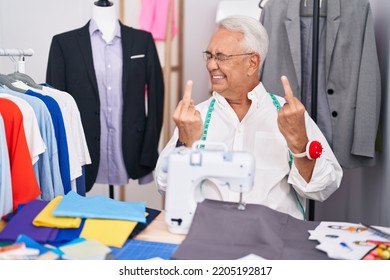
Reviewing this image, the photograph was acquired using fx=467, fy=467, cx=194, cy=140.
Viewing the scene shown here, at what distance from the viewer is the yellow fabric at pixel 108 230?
1.21m

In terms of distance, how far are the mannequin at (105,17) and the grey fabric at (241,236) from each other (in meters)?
1.39

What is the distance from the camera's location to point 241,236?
121 cm

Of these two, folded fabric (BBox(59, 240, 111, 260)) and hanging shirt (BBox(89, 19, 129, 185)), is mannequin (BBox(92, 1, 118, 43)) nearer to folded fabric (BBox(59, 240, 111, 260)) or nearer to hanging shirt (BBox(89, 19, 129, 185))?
hanging shirt (BBox(89, 19, 129, 185))

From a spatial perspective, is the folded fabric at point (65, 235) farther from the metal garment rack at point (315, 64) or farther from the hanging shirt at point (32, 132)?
the metal garment rack at point (315, 64)

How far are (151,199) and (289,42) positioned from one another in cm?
114

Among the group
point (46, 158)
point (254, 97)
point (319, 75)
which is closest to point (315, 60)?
point (319, 75)

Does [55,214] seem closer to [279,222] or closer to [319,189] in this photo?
[279,222]

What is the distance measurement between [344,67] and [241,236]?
141 cm

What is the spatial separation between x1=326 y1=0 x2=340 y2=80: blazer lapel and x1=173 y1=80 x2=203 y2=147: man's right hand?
1.08 meters

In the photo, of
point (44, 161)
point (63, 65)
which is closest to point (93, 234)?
point (44, 161)

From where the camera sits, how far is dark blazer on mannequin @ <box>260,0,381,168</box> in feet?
7.44

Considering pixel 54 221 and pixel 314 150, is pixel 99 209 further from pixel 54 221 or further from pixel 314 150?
pixel 314 150

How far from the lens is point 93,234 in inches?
48.2

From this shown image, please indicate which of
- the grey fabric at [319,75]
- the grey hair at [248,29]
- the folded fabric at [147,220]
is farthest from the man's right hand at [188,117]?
the grey fabric at [319,75]
